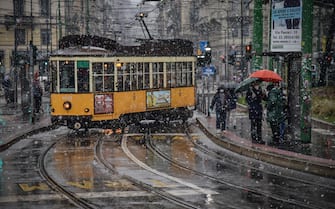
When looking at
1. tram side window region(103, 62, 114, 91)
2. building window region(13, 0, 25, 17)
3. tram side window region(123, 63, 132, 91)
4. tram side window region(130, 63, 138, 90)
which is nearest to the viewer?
tram side window region(103, 62, 114, 91)

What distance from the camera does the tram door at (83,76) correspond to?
24.5 m

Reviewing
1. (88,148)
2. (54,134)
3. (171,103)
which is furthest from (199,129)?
(88,148)

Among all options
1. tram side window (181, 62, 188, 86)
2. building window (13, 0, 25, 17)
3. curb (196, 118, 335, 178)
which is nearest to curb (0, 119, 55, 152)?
tram side window (181, 62, 188, 86)

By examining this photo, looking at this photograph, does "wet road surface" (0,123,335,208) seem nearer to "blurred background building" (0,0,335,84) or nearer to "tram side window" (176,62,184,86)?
"tram side window" (176,62,184,86)

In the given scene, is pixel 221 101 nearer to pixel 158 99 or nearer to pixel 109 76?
pixel 109 76

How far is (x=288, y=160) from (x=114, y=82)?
10.3 metres

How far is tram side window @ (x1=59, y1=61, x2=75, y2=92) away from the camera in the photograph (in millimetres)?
24516

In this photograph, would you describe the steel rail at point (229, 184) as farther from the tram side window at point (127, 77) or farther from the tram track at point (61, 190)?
the tram side window at point (127, 77)

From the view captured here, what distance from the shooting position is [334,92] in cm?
3347

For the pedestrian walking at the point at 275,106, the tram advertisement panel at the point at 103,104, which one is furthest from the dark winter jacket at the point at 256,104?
the tram advertisement panel at the point at 103,104

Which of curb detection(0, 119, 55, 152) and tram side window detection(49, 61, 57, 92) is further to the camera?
tram side window detection(49, 61, 57, 92)

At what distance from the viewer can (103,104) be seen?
82.4 ft

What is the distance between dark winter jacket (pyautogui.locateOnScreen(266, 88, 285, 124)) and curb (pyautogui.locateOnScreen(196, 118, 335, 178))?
110 centimetres

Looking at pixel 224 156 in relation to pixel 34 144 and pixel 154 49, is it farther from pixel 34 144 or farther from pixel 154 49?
pixel 154 49
